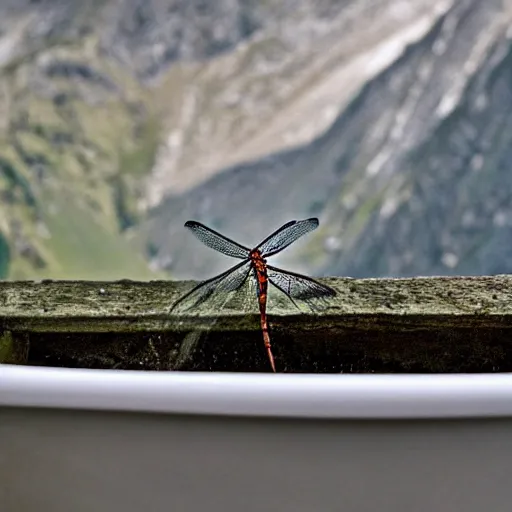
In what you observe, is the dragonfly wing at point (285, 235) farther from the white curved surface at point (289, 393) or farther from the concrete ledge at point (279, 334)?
the white curved surface at point (289, 393)

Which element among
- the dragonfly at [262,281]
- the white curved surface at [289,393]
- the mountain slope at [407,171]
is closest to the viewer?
the white curved surface at [289,393]

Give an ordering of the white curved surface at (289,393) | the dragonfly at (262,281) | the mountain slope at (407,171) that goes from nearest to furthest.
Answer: the white curved surface at (289,393) → the dragonfly at (262,281) → the mountain slope at (407,171)

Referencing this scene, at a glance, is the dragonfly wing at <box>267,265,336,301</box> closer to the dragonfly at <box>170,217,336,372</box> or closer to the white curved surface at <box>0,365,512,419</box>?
the dragonfly at <box>170,217,336,372</box>

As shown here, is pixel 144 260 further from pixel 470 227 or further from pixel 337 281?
pixel 337 281

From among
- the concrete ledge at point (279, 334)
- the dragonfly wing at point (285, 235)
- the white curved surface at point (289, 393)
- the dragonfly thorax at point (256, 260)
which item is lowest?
the white curved surface at point (289, 393)

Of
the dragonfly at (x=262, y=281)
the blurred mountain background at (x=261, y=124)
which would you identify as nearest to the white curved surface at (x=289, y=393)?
the dragonfly at (x=262, y=281)

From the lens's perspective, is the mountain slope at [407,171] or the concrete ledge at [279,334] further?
the mountain slope at [407,171]
